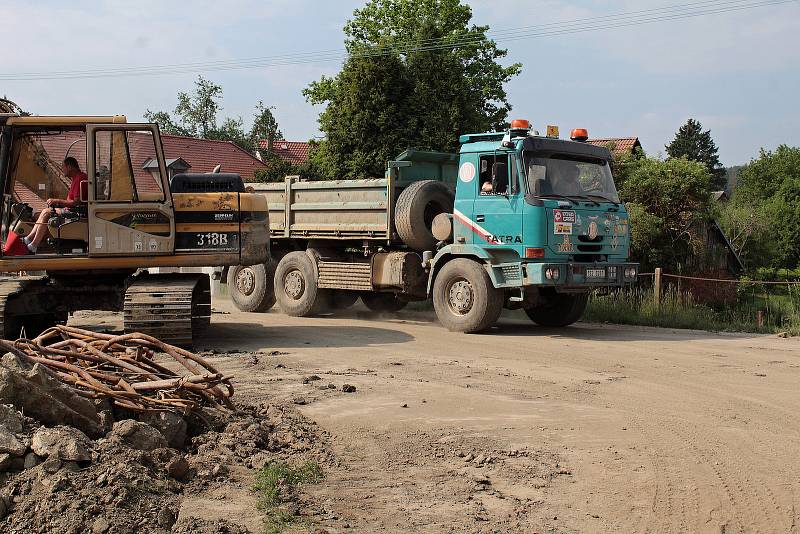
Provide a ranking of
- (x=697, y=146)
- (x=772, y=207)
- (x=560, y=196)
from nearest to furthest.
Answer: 1. (x=560, y=196)
2. (x=772, y=207)
3. (x=697, y=146)

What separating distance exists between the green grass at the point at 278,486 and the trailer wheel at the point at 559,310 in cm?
950

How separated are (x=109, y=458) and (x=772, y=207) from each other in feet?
126

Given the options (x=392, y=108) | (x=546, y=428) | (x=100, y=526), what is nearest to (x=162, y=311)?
(x=546, y=428)

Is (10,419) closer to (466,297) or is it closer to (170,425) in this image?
(170,425)

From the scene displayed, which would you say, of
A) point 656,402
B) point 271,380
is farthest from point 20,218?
point 656,402

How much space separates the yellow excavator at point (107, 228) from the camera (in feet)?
37.6

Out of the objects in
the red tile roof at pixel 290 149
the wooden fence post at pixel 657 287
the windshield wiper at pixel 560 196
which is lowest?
the wooden fence post at pixel 657 287

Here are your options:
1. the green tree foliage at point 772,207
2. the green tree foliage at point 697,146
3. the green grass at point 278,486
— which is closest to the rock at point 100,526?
the green grass at point 278,486

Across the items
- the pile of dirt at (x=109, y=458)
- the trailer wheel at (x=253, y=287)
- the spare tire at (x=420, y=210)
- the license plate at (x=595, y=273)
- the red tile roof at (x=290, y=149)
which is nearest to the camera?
the pile of dirt at (x=109, y=458)

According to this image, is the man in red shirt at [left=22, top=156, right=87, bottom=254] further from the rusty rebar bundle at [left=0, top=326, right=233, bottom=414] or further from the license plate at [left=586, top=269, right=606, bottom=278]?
the license plate at [left=586, top=269, right=606, bottom=278]

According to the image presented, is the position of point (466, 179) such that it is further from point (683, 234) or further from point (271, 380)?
point (683, 234)

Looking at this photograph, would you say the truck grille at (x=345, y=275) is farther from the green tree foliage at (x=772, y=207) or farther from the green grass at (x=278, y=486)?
the green tree foliage at (x=772, y=207)

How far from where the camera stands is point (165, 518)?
4844mm

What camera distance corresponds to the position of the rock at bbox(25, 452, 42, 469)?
5.02 meters
